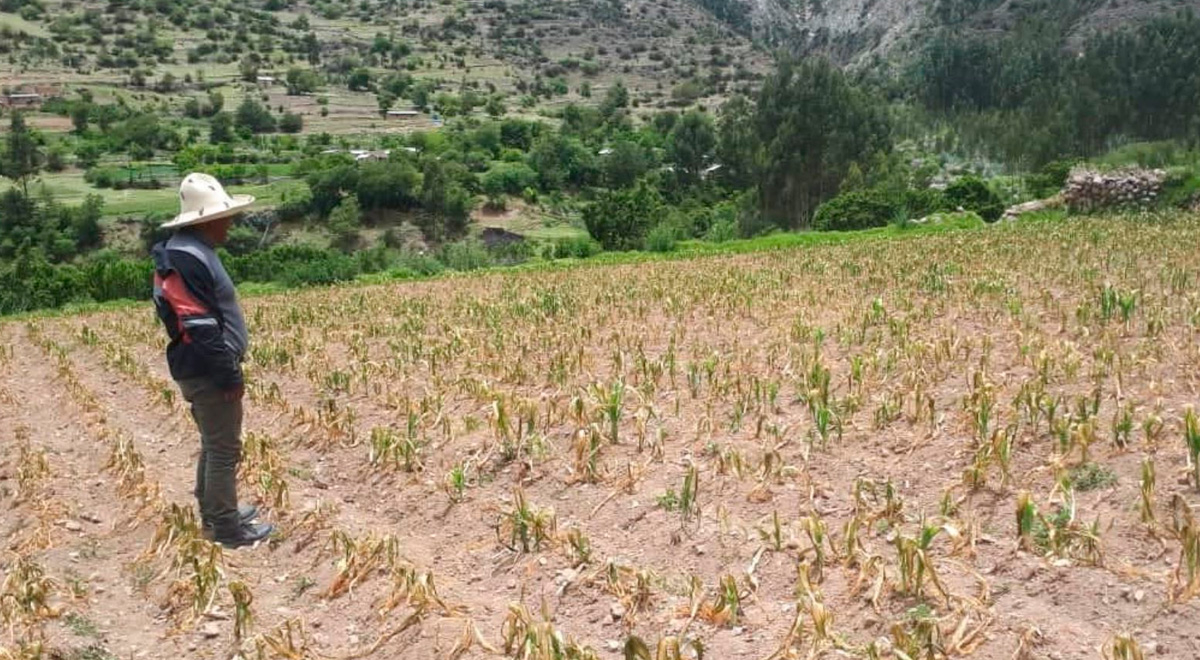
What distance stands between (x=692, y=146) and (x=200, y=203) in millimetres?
70026

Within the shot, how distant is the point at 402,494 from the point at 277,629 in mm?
2194

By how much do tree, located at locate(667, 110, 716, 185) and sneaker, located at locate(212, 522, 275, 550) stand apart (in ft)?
229

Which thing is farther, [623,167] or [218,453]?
[623,167]

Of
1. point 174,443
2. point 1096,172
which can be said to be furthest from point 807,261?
point 1096,172

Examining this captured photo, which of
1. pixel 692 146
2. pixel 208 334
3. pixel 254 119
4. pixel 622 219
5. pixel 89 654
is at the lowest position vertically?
pixel 622 219

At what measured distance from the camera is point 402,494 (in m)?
6.51

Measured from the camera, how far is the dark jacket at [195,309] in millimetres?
5289

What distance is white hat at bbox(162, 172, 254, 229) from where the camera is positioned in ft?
17.7

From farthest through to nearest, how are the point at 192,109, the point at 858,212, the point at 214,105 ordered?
the point at 214,105 → the point at 192,109 → the point at 858,212

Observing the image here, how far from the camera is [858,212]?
3588cm

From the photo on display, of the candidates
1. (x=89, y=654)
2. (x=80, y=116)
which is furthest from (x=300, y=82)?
(x=89, y=654)

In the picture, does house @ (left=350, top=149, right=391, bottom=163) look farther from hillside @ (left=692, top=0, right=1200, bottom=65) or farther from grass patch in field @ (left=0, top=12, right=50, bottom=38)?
hillside @ (left=692, top=0, right=1200, bottom=65)

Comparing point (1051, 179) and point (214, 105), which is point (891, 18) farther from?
point (1051, 179)

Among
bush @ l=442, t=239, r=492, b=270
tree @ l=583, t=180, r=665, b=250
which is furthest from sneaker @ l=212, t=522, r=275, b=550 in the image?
tree @ l=583, t=180, r=665, b=250
